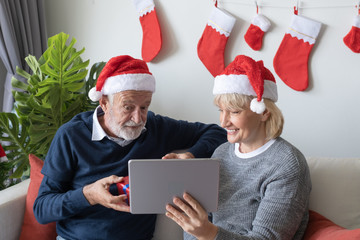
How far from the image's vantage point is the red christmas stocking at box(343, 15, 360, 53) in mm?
2045

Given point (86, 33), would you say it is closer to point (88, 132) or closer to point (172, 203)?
point (88, 132)

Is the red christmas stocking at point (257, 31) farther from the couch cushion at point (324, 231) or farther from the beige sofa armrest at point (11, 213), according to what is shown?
the beige sofa armrest at point (11, 213)

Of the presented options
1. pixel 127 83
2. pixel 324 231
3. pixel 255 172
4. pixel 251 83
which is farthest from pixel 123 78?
pixel 324 231

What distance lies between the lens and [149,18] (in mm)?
2477

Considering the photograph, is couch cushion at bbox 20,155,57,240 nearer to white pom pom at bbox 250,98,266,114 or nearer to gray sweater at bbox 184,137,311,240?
gray sweater at bbox 184,137,311,240

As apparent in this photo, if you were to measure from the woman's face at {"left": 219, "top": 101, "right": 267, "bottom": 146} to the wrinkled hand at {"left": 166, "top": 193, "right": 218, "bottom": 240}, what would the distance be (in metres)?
0.36

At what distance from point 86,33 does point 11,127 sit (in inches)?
35.7

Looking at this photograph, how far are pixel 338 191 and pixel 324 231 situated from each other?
300mm

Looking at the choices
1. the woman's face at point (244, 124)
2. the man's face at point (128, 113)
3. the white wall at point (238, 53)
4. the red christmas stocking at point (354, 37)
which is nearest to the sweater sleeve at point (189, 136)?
the man's face at point (128, 113)

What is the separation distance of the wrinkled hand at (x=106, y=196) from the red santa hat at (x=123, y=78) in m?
0.43

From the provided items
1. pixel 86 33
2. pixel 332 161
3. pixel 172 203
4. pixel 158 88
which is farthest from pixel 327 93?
pixel 86 33

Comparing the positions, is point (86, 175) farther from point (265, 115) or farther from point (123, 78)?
point (265, 115)

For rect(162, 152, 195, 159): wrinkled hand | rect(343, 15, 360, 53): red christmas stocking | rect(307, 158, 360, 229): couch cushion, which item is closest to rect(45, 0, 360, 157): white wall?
rect(343, 15, 360, 53): red christmas stocking

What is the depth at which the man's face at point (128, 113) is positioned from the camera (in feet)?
5.66
